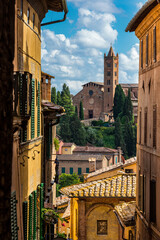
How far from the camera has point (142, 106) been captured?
15789 mm

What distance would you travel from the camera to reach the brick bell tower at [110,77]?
130500 mm

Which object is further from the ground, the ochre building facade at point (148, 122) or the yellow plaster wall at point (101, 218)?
the ochre building facade at point (148, 122)

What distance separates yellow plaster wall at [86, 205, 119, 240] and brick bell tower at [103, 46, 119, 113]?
10790 cm

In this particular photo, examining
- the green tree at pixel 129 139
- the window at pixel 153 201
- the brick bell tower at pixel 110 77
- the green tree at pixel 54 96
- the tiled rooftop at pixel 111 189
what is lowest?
the green tree at pixel 129 139

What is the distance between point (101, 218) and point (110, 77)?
114853mm

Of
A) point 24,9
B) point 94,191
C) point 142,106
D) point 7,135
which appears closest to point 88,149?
point 94,191

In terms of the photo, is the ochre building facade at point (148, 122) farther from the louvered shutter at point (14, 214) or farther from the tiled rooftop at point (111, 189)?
the louvered shutter at point (14, 214)

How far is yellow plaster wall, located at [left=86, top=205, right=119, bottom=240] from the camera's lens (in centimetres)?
2195

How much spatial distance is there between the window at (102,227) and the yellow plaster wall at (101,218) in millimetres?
153

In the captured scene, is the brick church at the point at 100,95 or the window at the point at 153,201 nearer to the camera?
the window at the point at 153,201

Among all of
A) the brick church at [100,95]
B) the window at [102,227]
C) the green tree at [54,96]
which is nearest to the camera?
the window at [102,227]

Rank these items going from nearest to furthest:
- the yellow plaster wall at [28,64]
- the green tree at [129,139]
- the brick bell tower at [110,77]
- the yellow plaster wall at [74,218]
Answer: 1. the yellow plaster wall at [28,64]
2. the yellow plaster wall at [74,218]
3. the green tree at [129,139]
4. the brick bell tower at [110,77]

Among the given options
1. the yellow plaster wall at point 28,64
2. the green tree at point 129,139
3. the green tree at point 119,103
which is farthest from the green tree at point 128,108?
the yellow plaster wall at point 28,64

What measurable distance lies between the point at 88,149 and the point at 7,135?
89347mm
